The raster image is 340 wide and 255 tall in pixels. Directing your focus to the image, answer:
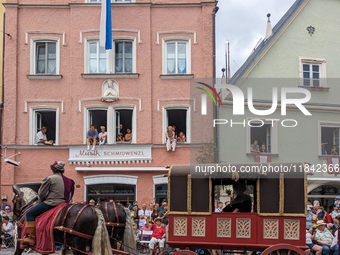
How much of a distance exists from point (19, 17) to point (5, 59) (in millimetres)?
1895

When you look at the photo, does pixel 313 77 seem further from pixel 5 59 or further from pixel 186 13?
pixel 5 59

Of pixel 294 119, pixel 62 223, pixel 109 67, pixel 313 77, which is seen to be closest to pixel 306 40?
pixel 313 77

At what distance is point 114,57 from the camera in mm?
20312

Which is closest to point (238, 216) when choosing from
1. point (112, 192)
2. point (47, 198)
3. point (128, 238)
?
point (128, 238)

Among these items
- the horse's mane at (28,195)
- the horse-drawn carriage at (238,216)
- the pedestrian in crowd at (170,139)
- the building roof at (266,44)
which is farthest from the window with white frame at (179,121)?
the horse-drawn carriage at (238,216)

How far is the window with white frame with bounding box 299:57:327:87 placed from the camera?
66.6 feet

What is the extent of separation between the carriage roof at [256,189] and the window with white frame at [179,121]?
32.5ft

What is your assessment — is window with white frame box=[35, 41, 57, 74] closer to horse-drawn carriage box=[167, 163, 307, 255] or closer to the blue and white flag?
the blue and white flag

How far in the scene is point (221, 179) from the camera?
390 inches

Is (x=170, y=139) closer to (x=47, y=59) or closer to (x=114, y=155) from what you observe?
(x=114, y=155)

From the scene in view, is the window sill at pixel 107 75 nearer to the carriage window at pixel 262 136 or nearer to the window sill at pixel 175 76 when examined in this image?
the window sill at pixel 175 76

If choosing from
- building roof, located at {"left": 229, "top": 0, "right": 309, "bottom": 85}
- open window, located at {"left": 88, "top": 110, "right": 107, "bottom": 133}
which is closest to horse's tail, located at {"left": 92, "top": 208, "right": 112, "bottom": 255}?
open window, located at {"left": 88, "top": 110, "right": 107, "bottom": 133}

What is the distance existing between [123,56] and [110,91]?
168cm

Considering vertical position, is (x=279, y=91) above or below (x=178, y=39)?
below
